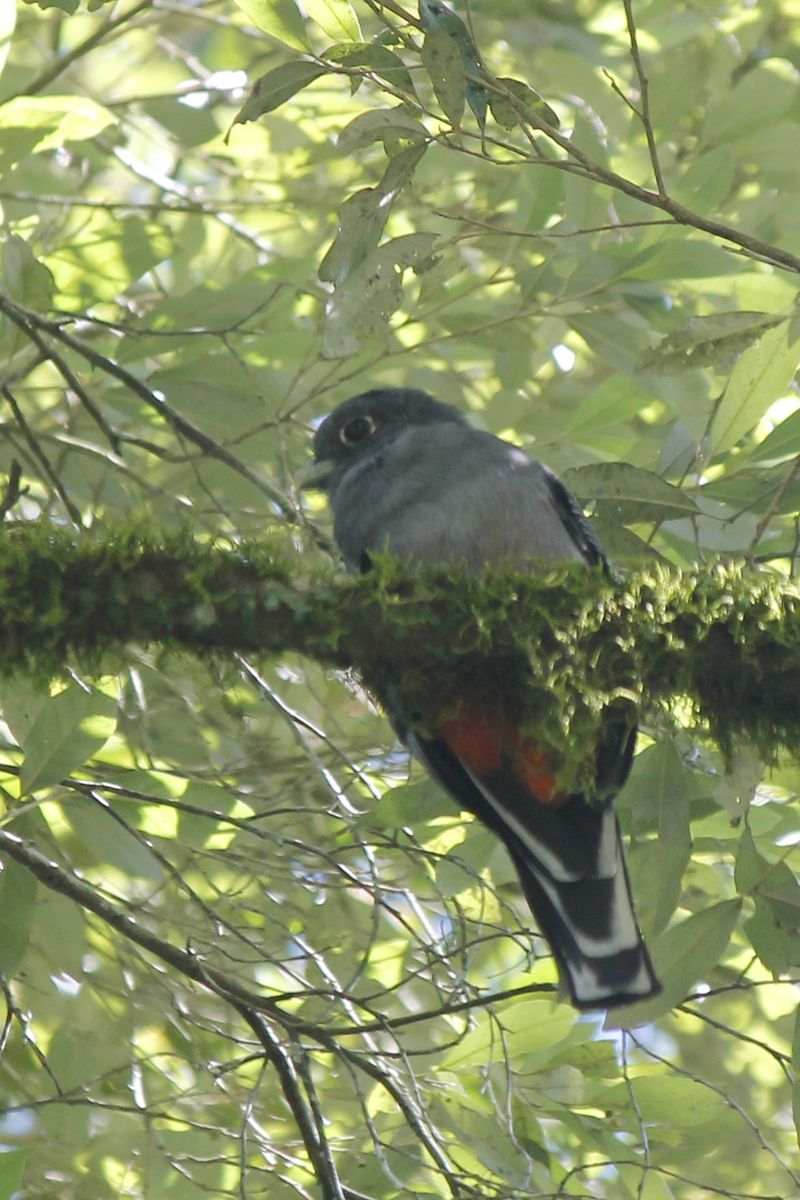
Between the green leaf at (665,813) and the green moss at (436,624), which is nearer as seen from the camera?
the green moss at (436,624)

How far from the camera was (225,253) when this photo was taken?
620 centimetres

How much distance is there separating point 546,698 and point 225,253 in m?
3.69

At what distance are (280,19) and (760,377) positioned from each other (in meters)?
1.50

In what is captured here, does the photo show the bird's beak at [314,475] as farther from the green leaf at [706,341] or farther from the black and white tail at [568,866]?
the green leaf at [706,341]

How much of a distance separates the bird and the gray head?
463 millimetres

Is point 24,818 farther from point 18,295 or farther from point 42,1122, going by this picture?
point 18,295

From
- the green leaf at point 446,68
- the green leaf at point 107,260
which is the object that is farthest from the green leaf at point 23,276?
the green leaf at point 446,68

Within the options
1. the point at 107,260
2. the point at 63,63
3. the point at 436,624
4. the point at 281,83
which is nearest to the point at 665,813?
the point at 436,624

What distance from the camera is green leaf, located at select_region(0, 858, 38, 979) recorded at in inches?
145

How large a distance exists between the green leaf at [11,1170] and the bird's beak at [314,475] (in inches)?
98.8

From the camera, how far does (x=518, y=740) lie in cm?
352

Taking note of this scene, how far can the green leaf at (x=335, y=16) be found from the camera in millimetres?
3320

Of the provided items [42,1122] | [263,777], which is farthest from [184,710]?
[42,1122]

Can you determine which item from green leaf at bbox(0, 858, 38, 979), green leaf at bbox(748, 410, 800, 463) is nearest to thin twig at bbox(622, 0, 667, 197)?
green leaf at bbox(748, 410, 800, 463)
